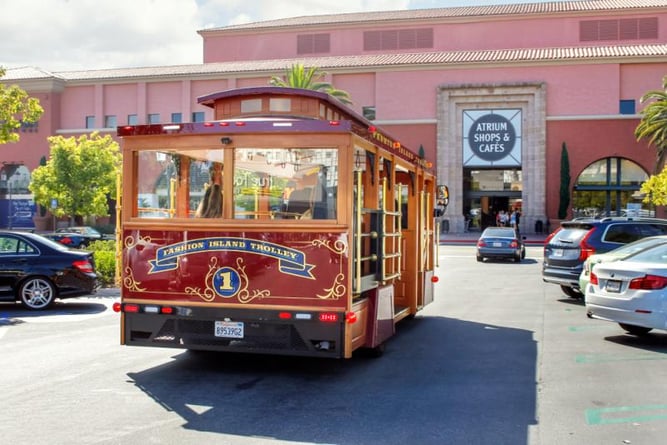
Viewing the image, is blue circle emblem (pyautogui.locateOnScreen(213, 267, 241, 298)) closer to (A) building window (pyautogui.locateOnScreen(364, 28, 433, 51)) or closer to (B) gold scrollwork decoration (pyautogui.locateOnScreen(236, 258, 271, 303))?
(B) gold scrollwork decoration (pyautogui.locateOnScreen(236, 258, 271, 303))

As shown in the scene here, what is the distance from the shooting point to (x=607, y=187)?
4622 centimetres

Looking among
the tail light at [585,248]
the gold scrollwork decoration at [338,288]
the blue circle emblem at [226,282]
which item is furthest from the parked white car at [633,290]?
the blue circle emblem at [226,282]

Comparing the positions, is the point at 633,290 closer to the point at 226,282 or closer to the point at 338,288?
the point at 338,288

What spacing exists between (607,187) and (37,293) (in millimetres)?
40111

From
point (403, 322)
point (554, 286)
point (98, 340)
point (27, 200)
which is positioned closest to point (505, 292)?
point (554, 286)

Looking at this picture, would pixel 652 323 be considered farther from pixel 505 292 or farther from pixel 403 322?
pixel 505 292

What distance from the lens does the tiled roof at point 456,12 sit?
165ft

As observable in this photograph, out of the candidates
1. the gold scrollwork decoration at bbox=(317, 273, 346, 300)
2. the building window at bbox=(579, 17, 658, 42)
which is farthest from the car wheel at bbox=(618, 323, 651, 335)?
the building window at bbox=(579, 17, 658, 42)

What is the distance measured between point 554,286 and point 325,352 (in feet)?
40.9

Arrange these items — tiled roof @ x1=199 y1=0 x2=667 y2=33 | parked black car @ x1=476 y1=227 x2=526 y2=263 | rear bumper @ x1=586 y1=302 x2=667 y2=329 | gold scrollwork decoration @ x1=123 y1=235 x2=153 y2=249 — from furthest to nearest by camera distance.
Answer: tiled roof @ x1=199 y1=0 x2=667 y2=33 → parked black car @ x1=476 y1=227 x2=526 y2=263 → rear bumper @ x1=586 y1=302 x2=667 y2=329 → gold scrollwork decoration @ x1=123 y1=235 x2=153 y2=249

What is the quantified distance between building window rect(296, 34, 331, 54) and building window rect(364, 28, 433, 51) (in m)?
3.19

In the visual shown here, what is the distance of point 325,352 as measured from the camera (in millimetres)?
7324

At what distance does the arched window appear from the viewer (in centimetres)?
4606

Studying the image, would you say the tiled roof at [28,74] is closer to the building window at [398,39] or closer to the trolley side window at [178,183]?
the building window at [398,39]
